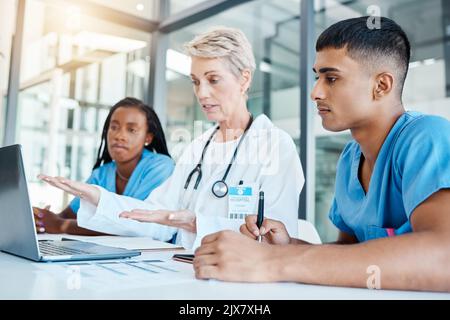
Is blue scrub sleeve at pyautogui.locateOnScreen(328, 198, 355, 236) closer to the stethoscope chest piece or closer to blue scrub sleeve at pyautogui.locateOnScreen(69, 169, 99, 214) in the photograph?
the stethoscope chest piece

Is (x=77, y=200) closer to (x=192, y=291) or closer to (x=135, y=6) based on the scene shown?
(x=192, y=291)

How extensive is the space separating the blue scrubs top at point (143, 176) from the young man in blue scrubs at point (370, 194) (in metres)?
0.89

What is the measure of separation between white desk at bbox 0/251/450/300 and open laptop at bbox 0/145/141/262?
4.7 inches

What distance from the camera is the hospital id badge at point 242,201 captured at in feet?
4.22

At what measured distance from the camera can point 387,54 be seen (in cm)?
92

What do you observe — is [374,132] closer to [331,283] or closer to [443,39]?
[331,283]

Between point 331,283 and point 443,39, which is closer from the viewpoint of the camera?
point 331,283

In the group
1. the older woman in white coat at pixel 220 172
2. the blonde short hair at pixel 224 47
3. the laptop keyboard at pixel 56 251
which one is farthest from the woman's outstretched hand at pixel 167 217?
the blonde short hair at pixel 224 47

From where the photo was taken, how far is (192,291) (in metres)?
0.55

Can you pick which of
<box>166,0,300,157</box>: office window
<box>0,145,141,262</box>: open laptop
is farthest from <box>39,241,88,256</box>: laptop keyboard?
→ <box>166,0,300,157</box>: office window

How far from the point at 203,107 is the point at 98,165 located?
0.77 m

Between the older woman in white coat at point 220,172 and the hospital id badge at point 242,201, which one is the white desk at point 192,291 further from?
the hospital id badge at point 242,201

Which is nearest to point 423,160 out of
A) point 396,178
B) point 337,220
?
point 396,178

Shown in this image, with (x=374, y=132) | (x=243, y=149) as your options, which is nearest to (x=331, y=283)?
(x=374, y=132)
